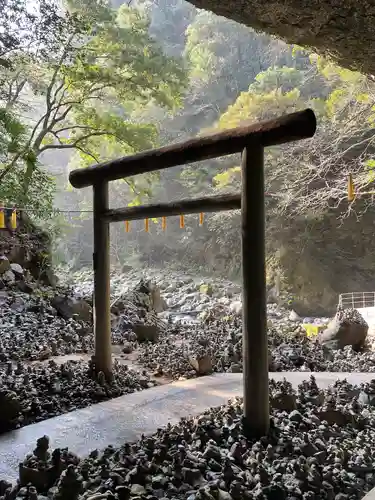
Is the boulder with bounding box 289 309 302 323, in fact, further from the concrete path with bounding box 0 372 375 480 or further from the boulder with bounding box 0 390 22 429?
the boulder with bounding box 0 390 22 429

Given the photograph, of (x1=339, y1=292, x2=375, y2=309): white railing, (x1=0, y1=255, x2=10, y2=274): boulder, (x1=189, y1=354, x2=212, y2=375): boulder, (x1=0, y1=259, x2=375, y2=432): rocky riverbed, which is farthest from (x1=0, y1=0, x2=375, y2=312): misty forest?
(x1=189, y1=354, x2=212, y2=375): boulder

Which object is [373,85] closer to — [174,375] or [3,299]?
[174,375]

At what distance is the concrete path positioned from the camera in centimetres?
248

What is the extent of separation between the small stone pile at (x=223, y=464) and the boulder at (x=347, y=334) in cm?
361

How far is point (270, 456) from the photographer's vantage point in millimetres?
2170

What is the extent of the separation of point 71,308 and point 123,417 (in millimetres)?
4363

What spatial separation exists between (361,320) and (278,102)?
7.58m

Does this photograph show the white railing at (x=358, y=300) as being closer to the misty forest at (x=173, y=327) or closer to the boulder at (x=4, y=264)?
the misty forest at (x=173, y=327)

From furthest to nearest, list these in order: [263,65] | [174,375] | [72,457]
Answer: [263,65] → [174,375] → [72,457]

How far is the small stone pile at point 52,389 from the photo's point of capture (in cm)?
286

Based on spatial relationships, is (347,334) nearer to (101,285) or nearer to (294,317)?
(101,285)

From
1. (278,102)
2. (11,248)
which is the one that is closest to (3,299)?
(11,248)

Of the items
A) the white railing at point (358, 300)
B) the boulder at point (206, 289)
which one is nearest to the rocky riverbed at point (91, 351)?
the white railing at point (358, 300)

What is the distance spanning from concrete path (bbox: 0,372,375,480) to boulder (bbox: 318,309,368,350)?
2.26 m
